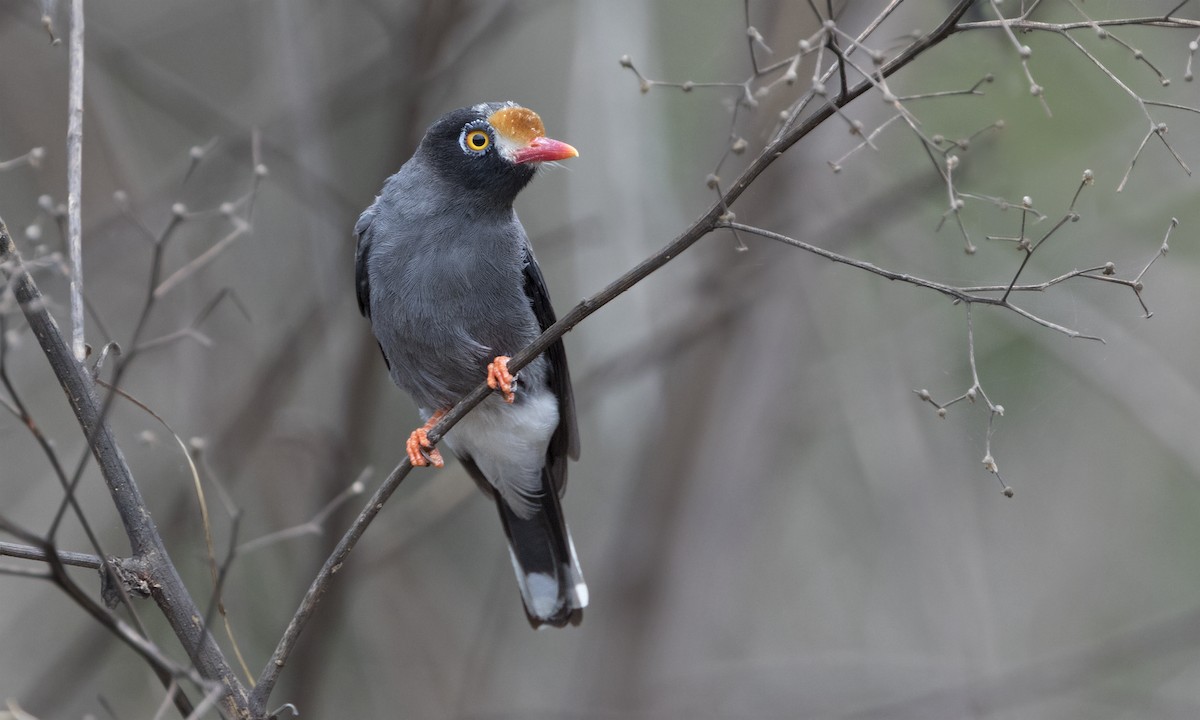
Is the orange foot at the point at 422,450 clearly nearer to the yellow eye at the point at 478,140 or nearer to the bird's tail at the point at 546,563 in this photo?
the bird's tail at the point at 546,563

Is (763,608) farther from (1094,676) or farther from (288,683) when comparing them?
(288,683)

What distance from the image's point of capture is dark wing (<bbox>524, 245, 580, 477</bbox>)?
→ 4355 mm

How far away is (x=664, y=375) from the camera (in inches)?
289

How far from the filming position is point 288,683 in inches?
229

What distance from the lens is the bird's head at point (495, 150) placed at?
4.16 meters

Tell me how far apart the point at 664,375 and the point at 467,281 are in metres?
3.33

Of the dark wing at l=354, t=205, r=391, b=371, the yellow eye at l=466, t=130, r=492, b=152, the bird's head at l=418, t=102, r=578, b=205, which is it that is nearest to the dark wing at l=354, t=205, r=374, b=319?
the dark wing at l=354, t=205, r=391, b=371

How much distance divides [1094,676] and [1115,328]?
2.02 metres

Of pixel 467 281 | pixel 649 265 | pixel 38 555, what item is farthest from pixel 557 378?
pixel 38 555

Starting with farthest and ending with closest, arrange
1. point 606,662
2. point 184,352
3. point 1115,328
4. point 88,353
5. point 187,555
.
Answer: point 606,662 < point 187,555 < point 184,352 < point 1115,328 < point 88,353

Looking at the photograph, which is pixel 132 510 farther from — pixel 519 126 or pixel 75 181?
pixel 519 126

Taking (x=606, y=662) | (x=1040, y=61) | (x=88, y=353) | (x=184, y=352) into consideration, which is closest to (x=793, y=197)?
(x=1040, y=61)

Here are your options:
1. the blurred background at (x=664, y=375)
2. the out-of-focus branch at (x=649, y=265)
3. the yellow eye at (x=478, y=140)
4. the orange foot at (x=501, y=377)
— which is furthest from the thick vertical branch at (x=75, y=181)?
the blurred background at (x=664, y=375)

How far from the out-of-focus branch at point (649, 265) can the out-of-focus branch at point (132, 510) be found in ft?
0.39
